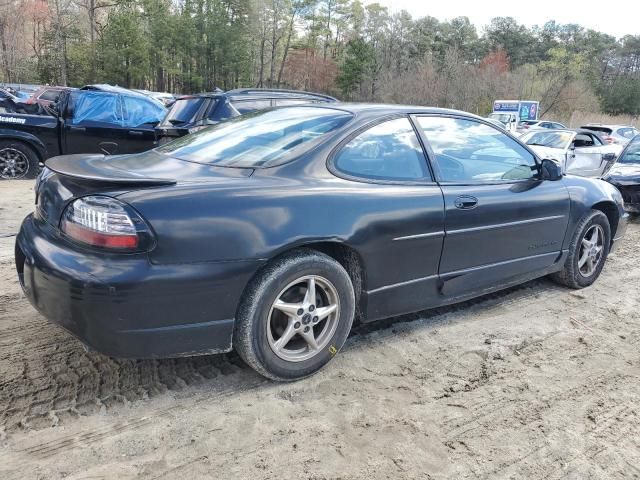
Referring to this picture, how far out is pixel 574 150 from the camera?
39.1 ft

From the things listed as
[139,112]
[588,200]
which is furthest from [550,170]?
[139,112]

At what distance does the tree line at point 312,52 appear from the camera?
1593 inches

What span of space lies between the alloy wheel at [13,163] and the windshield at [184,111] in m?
2.61

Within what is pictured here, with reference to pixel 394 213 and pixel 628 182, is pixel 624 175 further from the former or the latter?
pixel 394 213

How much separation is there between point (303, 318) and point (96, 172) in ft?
4.29

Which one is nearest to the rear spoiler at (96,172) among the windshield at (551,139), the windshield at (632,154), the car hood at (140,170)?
the car hood at (140,170)

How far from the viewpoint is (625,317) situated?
4.01m

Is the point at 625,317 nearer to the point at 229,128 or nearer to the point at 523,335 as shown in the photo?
the point at 523,335

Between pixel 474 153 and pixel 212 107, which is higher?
pixel 212 107

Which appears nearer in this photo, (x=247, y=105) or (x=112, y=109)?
(x=247, y=105)

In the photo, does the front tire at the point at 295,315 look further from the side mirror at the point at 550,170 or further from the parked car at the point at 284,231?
the side mirror at the point at 550,170

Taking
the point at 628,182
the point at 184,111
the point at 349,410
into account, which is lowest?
the point at 349,410

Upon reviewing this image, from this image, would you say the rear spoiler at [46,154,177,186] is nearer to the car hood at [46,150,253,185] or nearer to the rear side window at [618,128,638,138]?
the car hood at [46,150,253,185]

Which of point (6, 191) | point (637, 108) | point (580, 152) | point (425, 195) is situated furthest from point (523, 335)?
point (637, 108)
